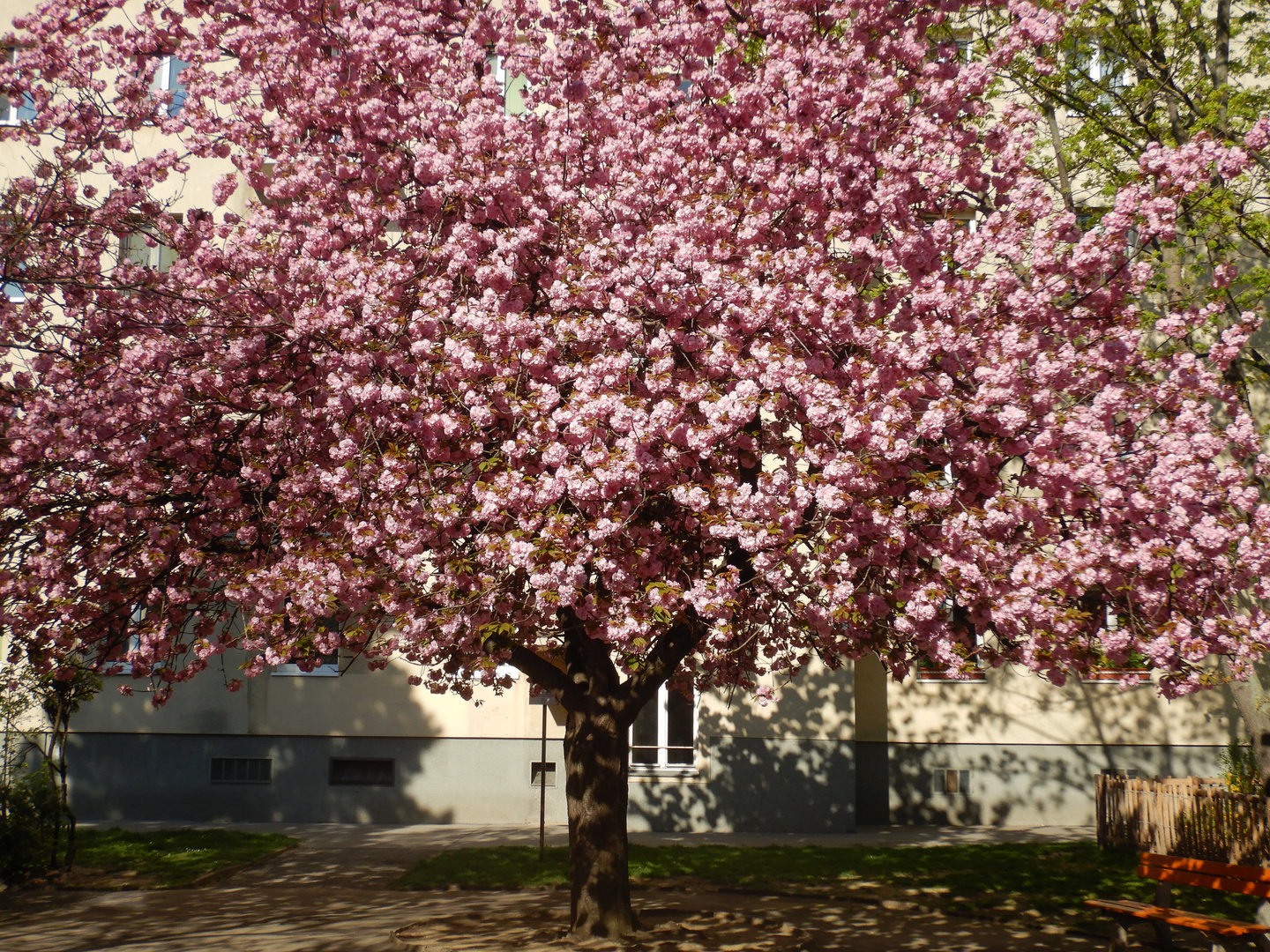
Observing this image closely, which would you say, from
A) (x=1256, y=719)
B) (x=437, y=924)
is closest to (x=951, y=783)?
(x=1256, y=719)

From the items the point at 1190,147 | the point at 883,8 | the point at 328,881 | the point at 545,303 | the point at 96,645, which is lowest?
the point at 328,881

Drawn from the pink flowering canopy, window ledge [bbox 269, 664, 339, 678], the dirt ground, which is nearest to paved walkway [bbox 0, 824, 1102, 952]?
the dirt ground

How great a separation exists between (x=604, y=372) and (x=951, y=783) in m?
13.5

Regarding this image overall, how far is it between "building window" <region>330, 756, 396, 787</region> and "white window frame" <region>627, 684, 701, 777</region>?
405cm

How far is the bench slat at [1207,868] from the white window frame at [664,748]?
28.5ft

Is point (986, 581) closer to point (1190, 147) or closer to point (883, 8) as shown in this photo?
point (1190, 147)

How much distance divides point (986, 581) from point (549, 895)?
6.78 meters

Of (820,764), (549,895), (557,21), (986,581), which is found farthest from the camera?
(820,764)

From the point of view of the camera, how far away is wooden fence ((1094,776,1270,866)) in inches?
536

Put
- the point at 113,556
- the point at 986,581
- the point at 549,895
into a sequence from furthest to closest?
the point at 549,895 → the point at 113,556 → the point at 986,581

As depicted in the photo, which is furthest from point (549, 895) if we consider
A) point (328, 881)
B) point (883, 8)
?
point (883, 8)

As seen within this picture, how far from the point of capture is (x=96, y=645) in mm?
9250

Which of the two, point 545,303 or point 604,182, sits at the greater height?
point 604,182

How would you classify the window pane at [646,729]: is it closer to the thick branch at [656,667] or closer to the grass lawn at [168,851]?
the grass lawn at [168,851]
